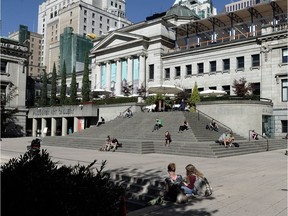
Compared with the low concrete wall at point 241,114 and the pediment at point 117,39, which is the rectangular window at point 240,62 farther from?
the pediment at point 117,39

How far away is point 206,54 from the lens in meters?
46.9

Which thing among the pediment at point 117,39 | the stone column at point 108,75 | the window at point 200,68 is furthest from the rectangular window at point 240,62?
the stone column at point 108,75

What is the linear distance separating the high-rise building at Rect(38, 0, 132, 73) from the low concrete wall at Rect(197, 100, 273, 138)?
82.7 m

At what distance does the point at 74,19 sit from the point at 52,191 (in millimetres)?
118748

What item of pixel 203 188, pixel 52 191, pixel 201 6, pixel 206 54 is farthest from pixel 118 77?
pixel 201 6

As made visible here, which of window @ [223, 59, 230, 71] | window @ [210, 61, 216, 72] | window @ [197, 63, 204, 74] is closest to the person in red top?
window @ [223, 59, 230, 71]

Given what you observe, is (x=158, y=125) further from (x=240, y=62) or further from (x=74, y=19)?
(x=74, y=19)

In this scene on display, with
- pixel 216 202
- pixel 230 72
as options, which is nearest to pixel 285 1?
pixel 230 72

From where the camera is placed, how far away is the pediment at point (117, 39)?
53.7 metres

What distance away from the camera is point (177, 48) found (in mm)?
52844

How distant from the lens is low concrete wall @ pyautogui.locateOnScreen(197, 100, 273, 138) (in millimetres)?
32281

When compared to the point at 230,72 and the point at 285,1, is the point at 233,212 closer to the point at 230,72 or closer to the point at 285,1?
the point at 230,72

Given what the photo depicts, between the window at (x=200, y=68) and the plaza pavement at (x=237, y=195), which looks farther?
the window at (x=200, y=68)

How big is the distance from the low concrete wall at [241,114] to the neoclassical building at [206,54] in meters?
1.69
